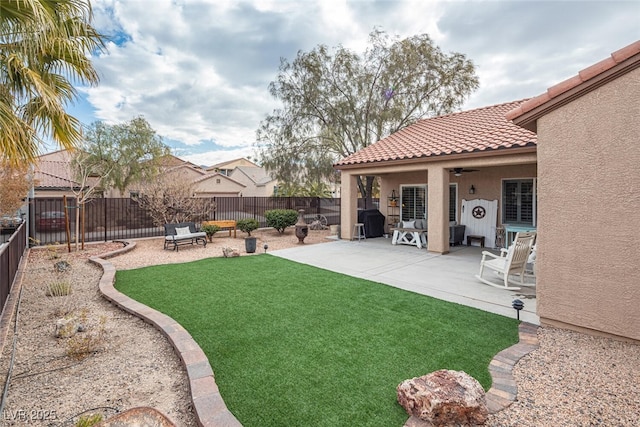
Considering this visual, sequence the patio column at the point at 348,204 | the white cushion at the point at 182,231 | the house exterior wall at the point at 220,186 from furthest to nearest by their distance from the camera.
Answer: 1. the house exterior wall at the point at 220,186
2. the patio column at the point at 348,204
3. the white cushion at the point at 182,231

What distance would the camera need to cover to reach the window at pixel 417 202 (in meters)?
13.8

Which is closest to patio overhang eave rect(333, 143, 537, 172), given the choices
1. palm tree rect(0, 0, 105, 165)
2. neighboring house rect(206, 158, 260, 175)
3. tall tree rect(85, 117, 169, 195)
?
palm tree rect(0, 0, 105, 165)

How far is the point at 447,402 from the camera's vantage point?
9.22 feet

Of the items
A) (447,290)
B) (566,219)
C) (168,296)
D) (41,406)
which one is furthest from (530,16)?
(41,406)

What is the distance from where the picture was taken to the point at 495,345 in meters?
4.34

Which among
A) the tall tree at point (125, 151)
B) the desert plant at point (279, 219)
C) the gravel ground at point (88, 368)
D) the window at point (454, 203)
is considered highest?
the tall tree at point (125, 151)

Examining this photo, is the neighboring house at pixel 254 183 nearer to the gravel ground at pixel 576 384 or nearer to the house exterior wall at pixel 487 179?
the house exterior wall at pixel 487 179

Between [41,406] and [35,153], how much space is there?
180 inches

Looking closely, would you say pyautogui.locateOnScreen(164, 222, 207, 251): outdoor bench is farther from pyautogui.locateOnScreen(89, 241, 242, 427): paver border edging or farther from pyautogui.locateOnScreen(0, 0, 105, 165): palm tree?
pyautogui.locateOnScreen(0, 0, 105, 165): palm tree

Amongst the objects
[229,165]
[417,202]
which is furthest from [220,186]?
[229,165]

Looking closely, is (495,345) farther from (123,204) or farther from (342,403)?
(123,204)

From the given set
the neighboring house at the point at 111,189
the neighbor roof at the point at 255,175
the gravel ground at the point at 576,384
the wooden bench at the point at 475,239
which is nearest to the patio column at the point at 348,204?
the wooden bench at the point at 475,239

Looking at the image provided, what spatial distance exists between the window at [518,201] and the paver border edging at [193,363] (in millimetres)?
11889

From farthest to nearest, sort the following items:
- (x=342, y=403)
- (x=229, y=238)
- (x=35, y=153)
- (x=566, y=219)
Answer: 1. (x=229, y=238)
2. (x=35, y=153)
3. (x=566, y=219)
4. (x=342, y=403)
